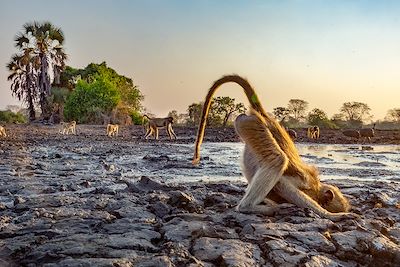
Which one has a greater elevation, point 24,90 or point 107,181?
point 24,90

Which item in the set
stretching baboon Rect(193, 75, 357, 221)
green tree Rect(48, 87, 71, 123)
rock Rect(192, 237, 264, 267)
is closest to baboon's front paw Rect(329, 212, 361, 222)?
stretching baboon Rect(193, 75, 357, 221)

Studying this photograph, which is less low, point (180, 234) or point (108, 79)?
point (108, 79)

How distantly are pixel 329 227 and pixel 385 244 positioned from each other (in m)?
0.54

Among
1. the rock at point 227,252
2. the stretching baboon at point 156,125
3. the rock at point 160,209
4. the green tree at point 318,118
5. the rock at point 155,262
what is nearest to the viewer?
the rock at point 155,262

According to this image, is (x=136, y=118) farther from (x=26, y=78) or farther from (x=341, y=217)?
(x=341, y=217)

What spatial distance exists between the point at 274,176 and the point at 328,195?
782 millimetres

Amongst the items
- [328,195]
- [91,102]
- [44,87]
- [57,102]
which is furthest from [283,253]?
[91,102]

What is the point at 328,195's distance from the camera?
5.45 m

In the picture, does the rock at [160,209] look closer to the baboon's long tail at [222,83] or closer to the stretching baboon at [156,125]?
the baboon's long tail at [222,83]

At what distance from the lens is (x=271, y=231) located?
4.53 metres

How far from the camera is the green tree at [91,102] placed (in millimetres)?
54781

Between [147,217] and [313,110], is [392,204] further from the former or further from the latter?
[313,110]

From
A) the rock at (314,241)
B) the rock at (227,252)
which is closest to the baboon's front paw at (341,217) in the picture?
the rock at (314,241)

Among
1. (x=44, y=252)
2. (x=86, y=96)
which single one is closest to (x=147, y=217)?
(x=44, y=252)
